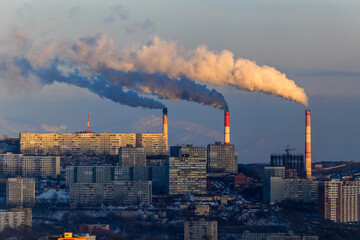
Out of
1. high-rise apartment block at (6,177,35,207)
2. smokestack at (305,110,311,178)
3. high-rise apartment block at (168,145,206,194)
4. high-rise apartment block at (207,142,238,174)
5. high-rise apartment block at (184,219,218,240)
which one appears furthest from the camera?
high-rise apartment block at (207,142,238,174)

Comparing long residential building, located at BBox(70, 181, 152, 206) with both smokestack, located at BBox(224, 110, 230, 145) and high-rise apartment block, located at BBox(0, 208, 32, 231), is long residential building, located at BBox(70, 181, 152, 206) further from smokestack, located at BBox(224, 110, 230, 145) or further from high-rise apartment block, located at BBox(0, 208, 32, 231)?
high-rise apartment block, located at BBox(0, 208, 32, 231)

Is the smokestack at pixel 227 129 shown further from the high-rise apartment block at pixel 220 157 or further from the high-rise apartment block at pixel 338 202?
the high-rise apartment block at pixel 338 202

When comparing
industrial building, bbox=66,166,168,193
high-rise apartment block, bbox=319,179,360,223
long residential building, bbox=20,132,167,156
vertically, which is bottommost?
high-rise apartment block, bbox=319,179,360,223

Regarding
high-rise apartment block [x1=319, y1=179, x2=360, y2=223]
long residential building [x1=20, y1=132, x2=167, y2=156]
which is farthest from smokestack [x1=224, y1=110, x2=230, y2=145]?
high-rise apartment block [x1=319, y1=179, x2=360, y2=223]

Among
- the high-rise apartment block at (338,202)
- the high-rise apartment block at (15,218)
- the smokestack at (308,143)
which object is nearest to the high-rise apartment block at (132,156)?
the smokestack at (308,143)

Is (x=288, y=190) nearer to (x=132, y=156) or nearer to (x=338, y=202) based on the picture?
(x=338, y=202)

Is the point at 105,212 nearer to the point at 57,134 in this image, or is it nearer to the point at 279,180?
the point at 279,180

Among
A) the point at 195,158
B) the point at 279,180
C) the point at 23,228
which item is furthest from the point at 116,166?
the point at 23,228
